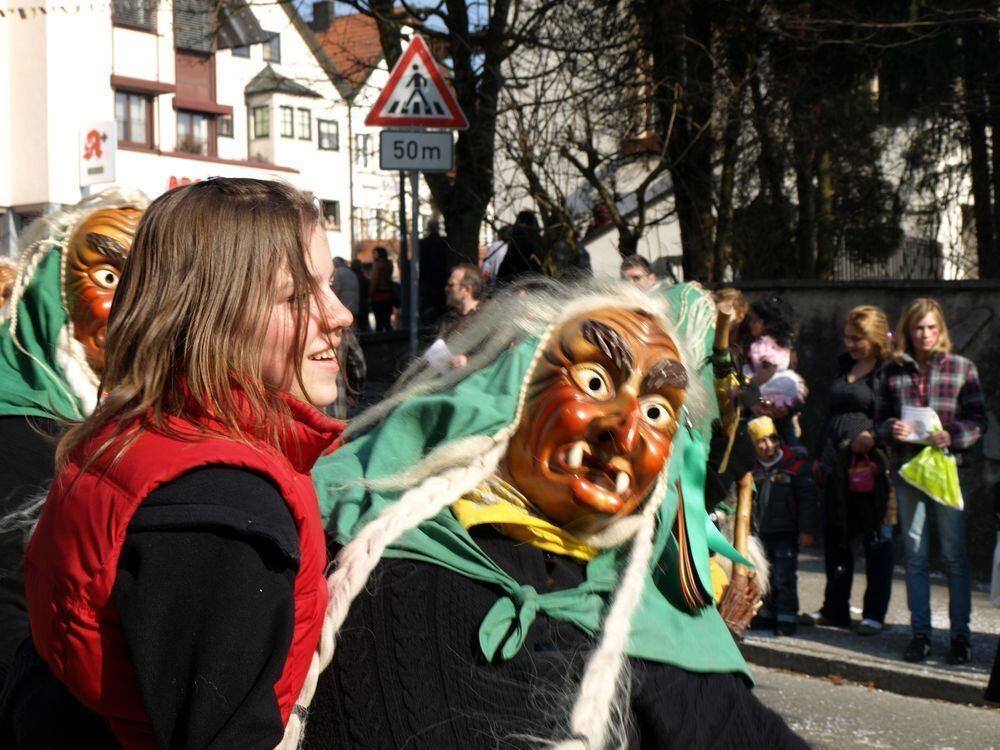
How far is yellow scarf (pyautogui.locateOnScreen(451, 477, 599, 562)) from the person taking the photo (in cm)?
258

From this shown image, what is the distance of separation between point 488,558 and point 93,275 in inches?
59.3

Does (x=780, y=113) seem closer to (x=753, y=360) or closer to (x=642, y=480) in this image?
(x=753, y=360)

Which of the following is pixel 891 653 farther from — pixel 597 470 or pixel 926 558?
pixel 597 470

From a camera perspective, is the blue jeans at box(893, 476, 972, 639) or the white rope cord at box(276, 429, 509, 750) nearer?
the white rope cord at box(276, 429, 509, 750)

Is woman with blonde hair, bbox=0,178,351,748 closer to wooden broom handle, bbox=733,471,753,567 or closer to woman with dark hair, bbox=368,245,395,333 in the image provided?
wooden broom handle, bbox=733,471,753,567

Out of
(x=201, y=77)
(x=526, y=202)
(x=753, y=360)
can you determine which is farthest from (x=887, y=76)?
(x=201, y=77)

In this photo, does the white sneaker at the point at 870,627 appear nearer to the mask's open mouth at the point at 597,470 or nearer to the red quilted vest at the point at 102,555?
the mask's open mouth at the point at 597,470

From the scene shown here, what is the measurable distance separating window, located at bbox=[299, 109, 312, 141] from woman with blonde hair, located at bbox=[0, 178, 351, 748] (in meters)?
42.0

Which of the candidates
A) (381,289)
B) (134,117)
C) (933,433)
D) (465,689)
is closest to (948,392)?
(933,433)

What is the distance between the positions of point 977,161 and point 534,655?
9.83 m

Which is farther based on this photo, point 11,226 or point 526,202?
point 11,226

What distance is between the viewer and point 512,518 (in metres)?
2.59

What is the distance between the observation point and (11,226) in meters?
30.7

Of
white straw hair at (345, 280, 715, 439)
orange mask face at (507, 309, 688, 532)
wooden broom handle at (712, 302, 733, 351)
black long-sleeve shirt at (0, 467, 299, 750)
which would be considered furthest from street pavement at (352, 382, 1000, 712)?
black long-sleeve shirt at (0, 467, 299, 750)
